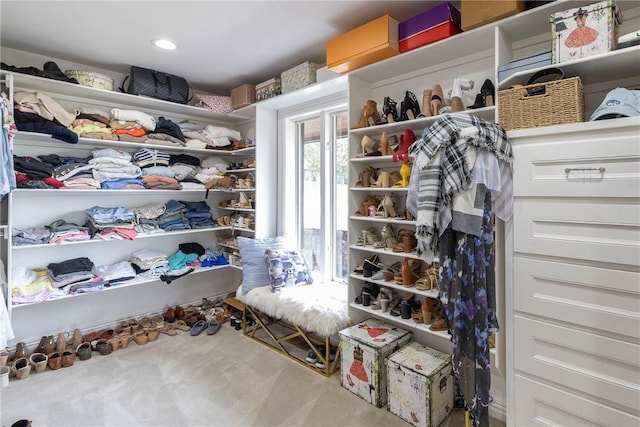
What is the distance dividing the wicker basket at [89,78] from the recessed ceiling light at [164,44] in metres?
0.63

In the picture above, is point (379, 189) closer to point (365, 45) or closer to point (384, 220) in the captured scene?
point (384, 220)

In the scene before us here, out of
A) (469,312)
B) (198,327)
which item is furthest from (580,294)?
(198,327)

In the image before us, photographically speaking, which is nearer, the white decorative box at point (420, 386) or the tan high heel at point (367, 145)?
the white decorative box at point (420, 386)

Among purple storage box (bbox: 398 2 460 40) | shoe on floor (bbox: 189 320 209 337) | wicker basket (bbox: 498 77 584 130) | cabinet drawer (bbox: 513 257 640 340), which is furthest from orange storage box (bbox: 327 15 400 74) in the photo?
shoe on floor (bbox: 189 320 209 337)

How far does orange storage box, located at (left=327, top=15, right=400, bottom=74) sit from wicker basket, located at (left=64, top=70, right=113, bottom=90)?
6.44ft

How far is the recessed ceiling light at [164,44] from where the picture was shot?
2.50m

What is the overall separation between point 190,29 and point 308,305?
217cm

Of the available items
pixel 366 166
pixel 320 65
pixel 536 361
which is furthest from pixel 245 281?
pixel 536 361

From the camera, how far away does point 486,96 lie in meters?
1.83

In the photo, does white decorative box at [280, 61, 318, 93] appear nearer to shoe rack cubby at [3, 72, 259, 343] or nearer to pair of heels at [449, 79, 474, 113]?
shoe rack cubby at [3, 72, 259, 343]

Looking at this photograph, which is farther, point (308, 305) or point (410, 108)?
point (308, 305)

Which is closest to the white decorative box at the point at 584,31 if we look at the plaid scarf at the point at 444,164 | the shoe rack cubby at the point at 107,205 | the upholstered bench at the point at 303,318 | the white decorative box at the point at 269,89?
the plaid scarf at the point at 444,164

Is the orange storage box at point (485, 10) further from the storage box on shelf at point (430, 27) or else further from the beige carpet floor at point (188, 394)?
the beige carpet floor at point (188, 394)

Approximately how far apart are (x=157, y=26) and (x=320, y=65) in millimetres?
1273
